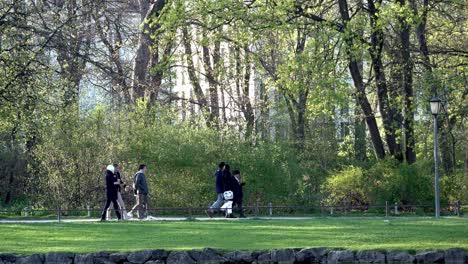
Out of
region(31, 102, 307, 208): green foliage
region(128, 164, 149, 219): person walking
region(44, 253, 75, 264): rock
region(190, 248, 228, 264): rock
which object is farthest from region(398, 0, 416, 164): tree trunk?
region(44, 253, 75, 264): rock

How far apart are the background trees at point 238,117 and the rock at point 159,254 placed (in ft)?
41.2

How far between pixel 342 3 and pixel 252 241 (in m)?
15.5

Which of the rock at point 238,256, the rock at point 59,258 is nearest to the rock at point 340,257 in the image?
the rock at point 238,256

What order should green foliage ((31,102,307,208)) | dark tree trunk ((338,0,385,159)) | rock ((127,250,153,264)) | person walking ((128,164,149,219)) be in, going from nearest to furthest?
rock ((127,250,153,264)) < person walking ((128,164,149,219)) < dark tree trunk ((338,0,385,159)) < green foliage ((31,102,307,208))

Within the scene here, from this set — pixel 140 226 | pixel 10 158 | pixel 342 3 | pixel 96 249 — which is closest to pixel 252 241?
pixel 96 249

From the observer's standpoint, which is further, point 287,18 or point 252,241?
point 287,18

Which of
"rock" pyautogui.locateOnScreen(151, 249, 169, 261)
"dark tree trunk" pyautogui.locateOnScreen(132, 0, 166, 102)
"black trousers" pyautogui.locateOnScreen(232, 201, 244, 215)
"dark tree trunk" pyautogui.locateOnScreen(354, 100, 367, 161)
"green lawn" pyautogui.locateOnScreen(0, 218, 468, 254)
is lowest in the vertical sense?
"rock" pyautogui.locateOnScreen(151, 249, 169, 261)

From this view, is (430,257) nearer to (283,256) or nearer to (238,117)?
(283,256)

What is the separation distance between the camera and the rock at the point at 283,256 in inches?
845

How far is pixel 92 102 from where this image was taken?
5341cm

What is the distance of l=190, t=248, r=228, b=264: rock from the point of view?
841 inches

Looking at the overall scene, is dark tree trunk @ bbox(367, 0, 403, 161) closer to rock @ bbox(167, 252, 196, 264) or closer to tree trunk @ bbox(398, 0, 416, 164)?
tree trunk @ bbox(398, 0, 416, 164)

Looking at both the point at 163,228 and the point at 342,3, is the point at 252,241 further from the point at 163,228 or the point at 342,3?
the point at 342,3

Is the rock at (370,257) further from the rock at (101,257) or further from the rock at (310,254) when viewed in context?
the rock at (101,257)
